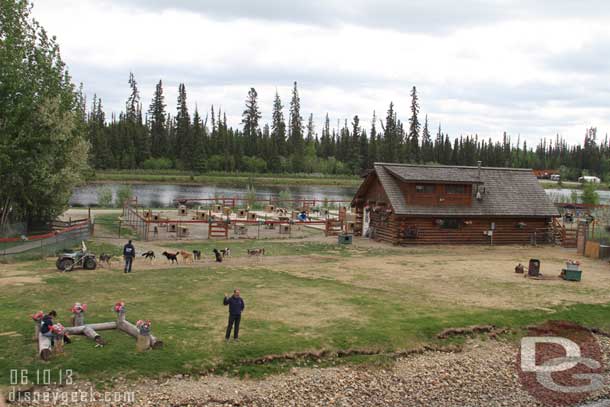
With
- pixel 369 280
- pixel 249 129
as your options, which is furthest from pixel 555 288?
pixel 249 129

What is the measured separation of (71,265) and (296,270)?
965 centimetres

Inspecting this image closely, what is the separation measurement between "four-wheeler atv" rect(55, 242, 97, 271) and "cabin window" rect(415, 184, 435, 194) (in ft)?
68.7

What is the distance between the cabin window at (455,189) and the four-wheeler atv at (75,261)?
75.6 feet

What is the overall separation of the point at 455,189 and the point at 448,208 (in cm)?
145

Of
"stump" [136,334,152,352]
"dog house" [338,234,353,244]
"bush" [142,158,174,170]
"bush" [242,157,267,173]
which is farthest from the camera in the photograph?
"bush" [242,157,267,173]

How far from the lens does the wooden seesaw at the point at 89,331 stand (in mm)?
13234

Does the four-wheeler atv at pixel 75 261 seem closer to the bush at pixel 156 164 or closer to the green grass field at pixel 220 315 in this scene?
the green grass field at pixel 220 315

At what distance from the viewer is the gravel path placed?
12.4 meters

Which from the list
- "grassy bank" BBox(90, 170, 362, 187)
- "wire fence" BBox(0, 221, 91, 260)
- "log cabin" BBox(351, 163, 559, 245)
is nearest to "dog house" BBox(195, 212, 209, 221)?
"log cabin" BBox(351, 163, 559, 245)

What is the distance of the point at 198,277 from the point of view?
22.6 meters

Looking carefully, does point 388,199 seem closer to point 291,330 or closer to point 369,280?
point 369,280

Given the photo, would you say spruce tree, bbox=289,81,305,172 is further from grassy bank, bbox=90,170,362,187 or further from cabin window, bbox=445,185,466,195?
cabin window, bbox=445,185,466,195

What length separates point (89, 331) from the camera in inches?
566

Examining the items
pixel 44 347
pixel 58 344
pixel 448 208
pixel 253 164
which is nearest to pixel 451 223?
pixel 448 208
